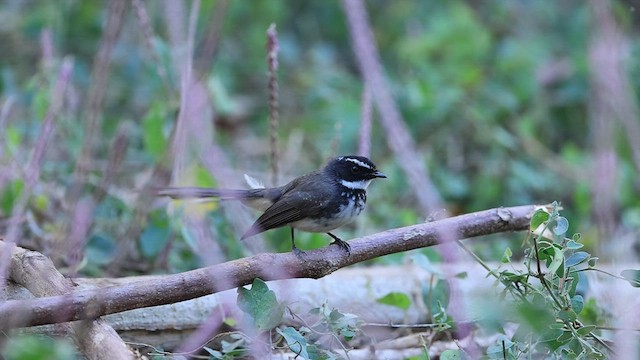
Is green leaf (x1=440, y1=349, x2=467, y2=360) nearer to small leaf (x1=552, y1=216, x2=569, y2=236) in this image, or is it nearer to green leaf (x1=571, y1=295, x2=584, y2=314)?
green leaf (x1=571, y1=295, x2=584, y2=314)

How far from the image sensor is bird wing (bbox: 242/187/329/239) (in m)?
4.41

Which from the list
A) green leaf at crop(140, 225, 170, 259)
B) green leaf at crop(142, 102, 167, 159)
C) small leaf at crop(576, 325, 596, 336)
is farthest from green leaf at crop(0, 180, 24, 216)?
small leaf at crop(576, 325, 596, 336)

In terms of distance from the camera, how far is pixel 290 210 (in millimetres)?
4445

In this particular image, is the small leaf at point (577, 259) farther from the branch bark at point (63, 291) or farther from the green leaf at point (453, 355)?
the branch bark at point (63, 291)

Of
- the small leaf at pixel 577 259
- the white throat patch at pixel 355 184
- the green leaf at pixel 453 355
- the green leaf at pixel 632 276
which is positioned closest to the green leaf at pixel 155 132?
the white throat patch at pixel 355 184

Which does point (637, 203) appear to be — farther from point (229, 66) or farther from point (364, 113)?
point (229, 66)

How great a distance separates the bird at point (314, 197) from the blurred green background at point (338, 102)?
1.42 ft

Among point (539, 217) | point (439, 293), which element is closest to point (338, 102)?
point (439, 293)

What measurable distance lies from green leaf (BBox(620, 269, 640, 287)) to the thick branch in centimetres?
63

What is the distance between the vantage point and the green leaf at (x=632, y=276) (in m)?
3.32

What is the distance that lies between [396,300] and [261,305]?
99 centimetres

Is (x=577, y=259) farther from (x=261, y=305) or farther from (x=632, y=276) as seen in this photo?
(x=261, y=305)

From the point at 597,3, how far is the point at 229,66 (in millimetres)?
5899

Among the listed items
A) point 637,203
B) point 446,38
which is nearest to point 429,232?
point 637,203
